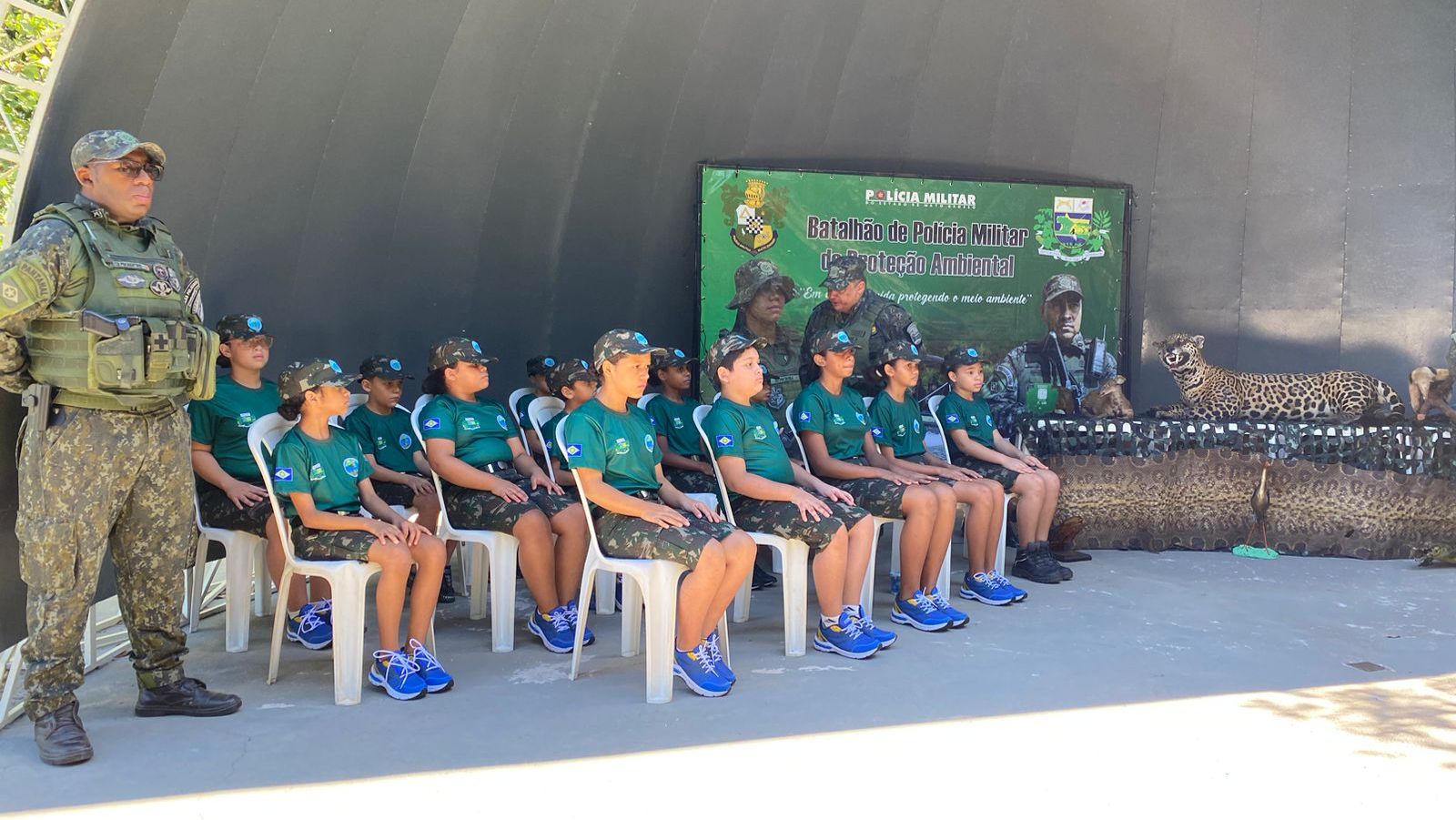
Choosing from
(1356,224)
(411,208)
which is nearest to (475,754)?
(411,208)

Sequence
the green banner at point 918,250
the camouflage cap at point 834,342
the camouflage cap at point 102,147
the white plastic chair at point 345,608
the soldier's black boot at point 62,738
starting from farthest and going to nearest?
A: 1. the green banner at point 918,250
2. the camouflage cap at point 834,342
3. the white plastic chair at point 345,608
4. the camouflage cap at point 102,147
5. the soldier's black boot at point 62,738

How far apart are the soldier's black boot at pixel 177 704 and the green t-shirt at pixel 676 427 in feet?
7.91

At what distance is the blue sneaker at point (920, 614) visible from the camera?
4516mm

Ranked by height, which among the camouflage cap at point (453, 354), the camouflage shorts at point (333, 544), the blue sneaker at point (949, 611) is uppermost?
the camouflage cap at point (453, 354)

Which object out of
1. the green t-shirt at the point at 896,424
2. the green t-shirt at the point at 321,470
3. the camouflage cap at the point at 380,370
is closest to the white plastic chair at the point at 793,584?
the green t-shirt at the point at 896,424

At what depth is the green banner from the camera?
6.65 meters

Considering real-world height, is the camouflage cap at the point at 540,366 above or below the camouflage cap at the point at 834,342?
below

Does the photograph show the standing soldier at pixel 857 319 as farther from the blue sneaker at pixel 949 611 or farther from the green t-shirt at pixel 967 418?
the blue sneaker at pixel 949 611

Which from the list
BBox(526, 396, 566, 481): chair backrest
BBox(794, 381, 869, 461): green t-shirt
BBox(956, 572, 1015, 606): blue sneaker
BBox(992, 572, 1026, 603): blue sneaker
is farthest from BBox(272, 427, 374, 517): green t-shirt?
BBox(992, 572, 1026, 603): blue sneaker

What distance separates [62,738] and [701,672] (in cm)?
184

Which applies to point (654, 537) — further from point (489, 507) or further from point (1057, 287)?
point (1057, 287)

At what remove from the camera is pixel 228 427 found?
4.38 m

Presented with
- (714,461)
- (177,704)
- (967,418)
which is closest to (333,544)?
(177,704)

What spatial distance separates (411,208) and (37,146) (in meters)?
1.87
